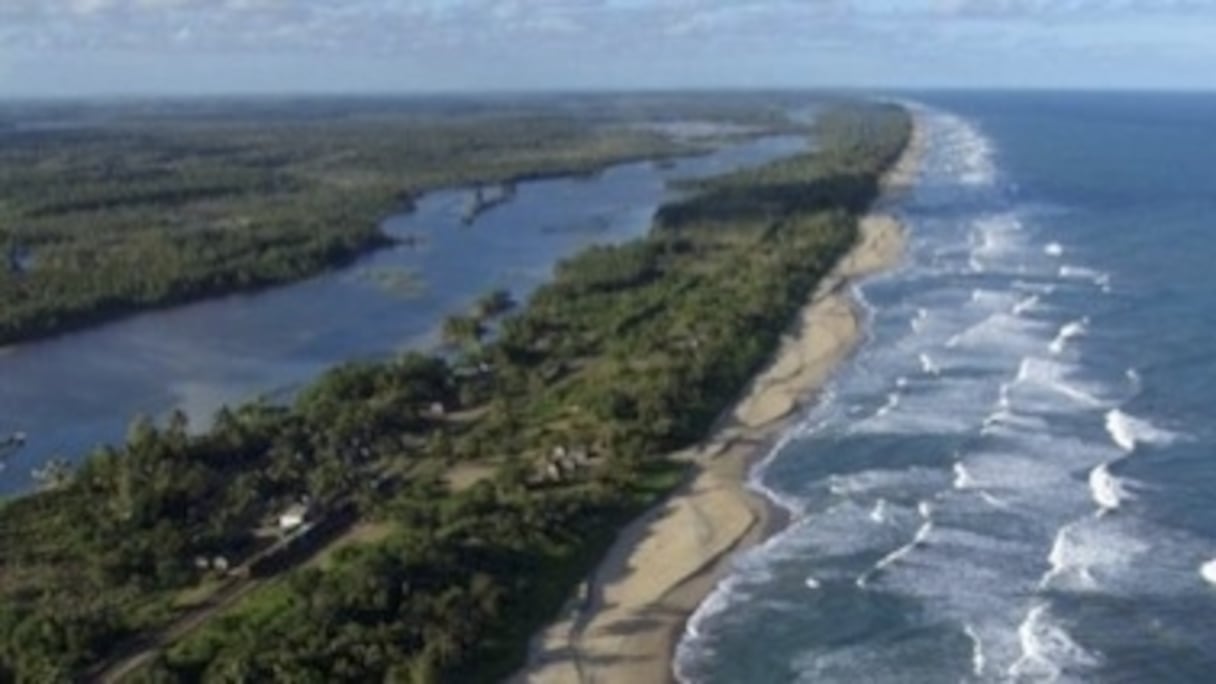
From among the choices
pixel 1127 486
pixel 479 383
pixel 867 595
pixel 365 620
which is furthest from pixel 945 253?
pixel 365 620

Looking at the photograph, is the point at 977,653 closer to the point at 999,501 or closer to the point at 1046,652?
the point at 1046,652

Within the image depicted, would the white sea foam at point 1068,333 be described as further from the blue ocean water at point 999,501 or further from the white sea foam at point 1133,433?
the white sea foam at point 1133,433

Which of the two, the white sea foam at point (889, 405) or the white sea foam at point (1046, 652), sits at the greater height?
the white sea foam at point (889, 405)

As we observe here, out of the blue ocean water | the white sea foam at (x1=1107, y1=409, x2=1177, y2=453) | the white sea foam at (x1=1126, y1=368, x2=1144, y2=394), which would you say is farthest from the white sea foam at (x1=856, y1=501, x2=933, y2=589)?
the white sea foam at (x1=1126, y1=368, x2=1144, y2=394)

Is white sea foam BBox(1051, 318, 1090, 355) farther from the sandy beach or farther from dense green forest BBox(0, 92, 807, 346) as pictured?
dense green forest BBox(0, 92, 807, 346)

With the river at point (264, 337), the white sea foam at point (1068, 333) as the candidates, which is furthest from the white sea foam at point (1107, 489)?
the river at point (264, 337)

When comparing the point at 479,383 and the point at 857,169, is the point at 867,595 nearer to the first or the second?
the point at 479,383
